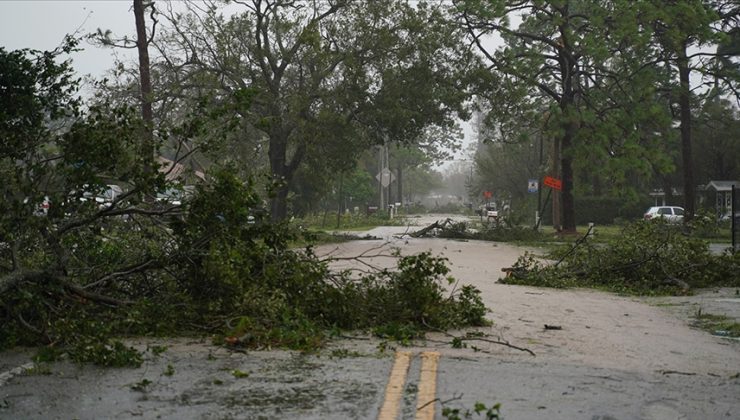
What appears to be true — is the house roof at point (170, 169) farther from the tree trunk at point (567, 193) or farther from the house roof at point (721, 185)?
the house roof at point (721, 185)

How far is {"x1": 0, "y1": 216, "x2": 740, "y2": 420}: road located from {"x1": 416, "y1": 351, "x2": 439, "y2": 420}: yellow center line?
0.01 m

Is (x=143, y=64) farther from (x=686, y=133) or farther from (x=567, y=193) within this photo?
(x=686, y=133)

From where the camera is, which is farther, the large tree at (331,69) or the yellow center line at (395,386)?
the large tree at (331,69)

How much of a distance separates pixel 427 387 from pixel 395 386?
223mm

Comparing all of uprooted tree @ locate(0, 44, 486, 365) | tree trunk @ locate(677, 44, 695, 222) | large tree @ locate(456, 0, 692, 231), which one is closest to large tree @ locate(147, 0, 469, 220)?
large tree @ locate(456, 0, 692, 231)

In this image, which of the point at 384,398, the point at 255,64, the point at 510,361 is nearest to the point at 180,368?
the point at 384,398

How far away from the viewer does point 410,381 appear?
6855mm

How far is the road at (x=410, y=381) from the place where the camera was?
19.9ft

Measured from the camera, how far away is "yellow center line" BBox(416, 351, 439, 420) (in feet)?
19.5

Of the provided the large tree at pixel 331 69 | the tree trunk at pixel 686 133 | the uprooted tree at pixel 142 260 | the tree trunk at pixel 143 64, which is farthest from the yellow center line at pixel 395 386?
the tree trunk at pixel 686 133

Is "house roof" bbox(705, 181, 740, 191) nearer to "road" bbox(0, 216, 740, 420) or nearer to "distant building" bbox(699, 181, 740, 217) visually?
"distant building" bbox(699, 181, 740, 217)

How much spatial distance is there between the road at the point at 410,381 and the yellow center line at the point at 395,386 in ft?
0.04

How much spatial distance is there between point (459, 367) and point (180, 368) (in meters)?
2.13

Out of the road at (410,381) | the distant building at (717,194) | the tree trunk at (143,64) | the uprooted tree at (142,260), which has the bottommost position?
the road at (410,381)
